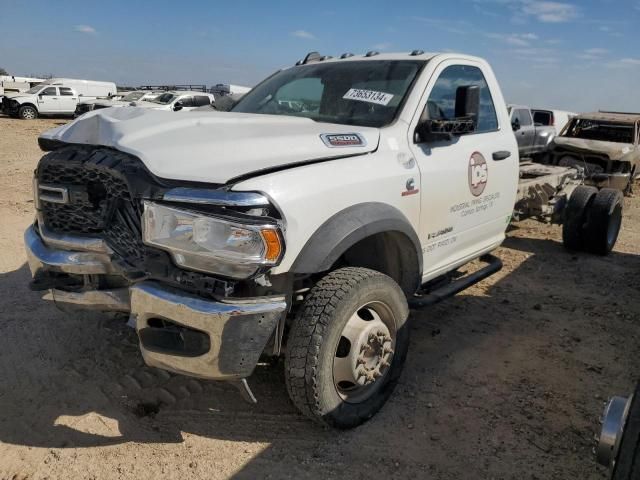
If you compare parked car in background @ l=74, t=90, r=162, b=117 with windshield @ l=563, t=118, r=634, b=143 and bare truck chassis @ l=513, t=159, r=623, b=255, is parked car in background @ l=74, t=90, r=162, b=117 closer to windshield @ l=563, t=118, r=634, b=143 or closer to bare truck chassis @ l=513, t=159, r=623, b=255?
windshield @ l=563, t=118, r=634, b=143

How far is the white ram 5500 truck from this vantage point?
2289 millimetres

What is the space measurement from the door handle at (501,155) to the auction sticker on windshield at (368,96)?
1.10 metres

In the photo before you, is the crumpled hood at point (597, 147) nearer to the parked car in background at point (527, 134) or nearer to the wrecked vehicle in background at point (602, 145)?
the wrecked vehicle in background at point (602, 145)

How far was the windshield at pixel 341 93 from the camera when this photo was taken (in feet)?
11.2

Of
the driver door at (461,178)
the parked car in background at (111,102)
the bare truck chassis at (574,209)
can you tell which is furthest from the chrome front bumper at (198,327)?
the parked car in background at (111,102)

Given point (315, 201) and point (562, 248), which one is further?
point (562, 248)

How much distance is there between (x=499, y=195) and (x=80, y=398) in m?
3.31

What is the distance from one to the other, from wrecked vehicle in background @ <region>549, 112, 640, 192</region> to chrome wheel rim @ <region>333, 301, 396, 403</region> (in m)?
9.05

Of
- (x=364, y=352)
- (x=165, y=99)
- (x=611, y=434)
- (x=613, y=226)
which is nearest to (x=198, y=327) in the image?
(x=364, y=352)

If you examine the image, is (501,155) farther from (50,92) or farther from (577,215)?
(50,92)

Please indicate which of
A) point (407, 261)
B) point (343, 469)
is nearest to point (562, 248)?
point (407, 261)

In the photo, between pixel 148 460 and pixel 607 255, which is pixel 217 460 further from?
pixel 607 255

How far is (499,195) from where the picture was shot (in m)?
4.24

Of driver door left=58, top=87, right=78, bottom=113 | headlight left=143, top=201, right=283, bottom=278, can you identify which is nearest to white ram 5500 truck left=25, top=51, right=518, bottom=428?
headlight left=143, top=201, right=283, bottom=278
